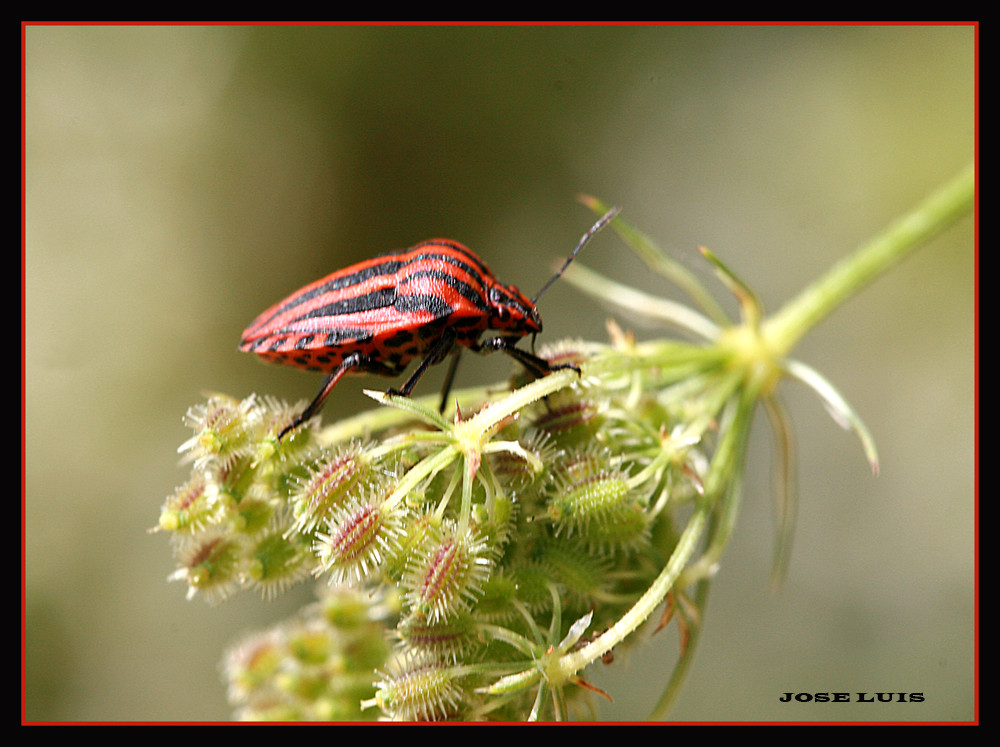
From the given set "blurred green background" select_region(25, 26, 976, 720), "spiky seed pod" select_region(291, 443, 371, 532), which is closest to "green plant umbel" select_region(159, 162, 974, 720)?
"spiky seed pod" select_region(291, 443, 371, 532)

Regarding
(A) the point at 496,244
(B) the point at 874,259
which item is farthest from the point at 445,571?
(A) the point at 496,244

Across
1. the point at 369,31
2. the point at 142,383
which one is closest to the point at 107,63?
the point at 369,31

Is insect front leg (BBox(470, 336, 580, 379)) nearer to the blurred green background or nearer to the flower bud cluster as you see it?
the flower bud cluster

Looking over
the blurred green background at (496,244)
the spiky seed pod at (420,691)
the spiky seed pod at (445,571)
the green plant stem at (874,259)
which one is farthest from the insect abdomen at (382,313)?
the blurred green background at (496,244)

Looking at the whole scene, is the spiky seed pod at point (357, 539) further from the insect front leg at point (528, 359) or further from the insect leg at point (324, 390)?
the insect front leg at point (528, 359)

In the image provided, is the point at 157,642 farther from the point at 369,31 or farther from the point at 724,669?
the point at 369,31
